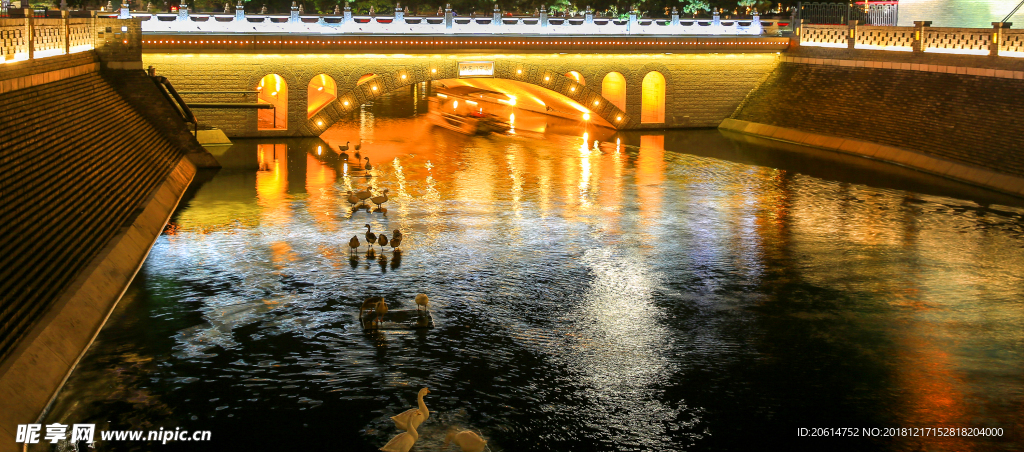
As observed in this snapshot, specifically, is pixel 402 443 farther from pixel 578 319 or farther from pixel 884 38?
pixel 884 38

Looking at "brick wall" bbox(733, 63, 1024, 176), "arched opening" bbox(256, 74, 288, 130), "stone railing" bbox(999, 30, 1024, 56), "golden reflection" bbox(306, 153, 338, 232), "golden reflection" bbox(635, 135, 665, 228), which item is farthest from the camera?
"arched opening" bbox(256, 74, 288, 130)

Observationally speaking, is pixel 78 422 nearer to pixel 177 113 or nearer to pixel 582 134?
pixel 177 113

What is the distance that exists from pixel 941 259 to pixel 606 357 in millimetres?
10001

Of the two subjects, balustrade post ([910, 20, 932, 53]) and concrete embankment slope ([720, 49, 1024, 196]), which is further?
balustrade post ([910, 20, 932, 53])

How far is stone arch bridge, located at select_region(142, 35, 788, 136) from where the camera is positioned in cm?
3875

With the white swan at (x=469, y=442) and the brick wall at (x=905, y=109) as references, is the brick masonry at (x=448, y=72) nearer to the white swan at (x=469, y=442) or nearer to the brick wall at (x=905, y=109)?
the brick wall at (x=905, y=109)

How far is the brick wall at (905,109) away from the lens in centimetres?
3067

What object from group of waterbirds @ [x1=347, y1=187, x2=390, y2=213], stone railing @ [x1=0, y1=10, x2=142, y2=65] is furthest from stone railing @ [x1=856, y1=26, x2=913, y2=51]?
stone railing @ [x1=0, y1=10, x2=142, y2=65]

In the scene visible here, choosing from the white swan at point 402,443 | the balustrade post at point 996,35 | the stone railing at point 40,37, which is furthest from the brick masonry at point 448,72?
the white swan at point 402,443

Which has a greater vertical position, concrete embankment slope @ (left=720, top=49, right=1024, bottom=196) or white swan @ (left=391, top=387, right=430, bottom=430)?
concrete embankment slope @ (left=720, top=49, right=1024, bottom=196)

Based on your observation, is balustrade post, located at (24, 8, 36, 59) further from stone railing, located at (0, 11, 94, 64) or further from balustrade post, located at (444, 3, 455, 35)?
balustrade post, located at (444, 3, 455, 35)

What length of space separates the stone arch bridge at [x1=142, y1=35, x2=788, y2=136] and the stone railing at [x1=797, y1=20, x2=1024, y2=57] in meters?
2.83

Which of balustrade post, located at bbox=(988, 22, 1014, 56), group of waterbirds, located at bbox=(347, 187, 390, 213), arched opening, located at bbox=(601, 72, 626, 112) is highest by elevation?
balustrade post, located at bbox=(988, 22, 1014, 56)

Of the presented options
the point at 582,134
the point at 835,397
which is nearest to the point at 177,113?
the point at 582,134
